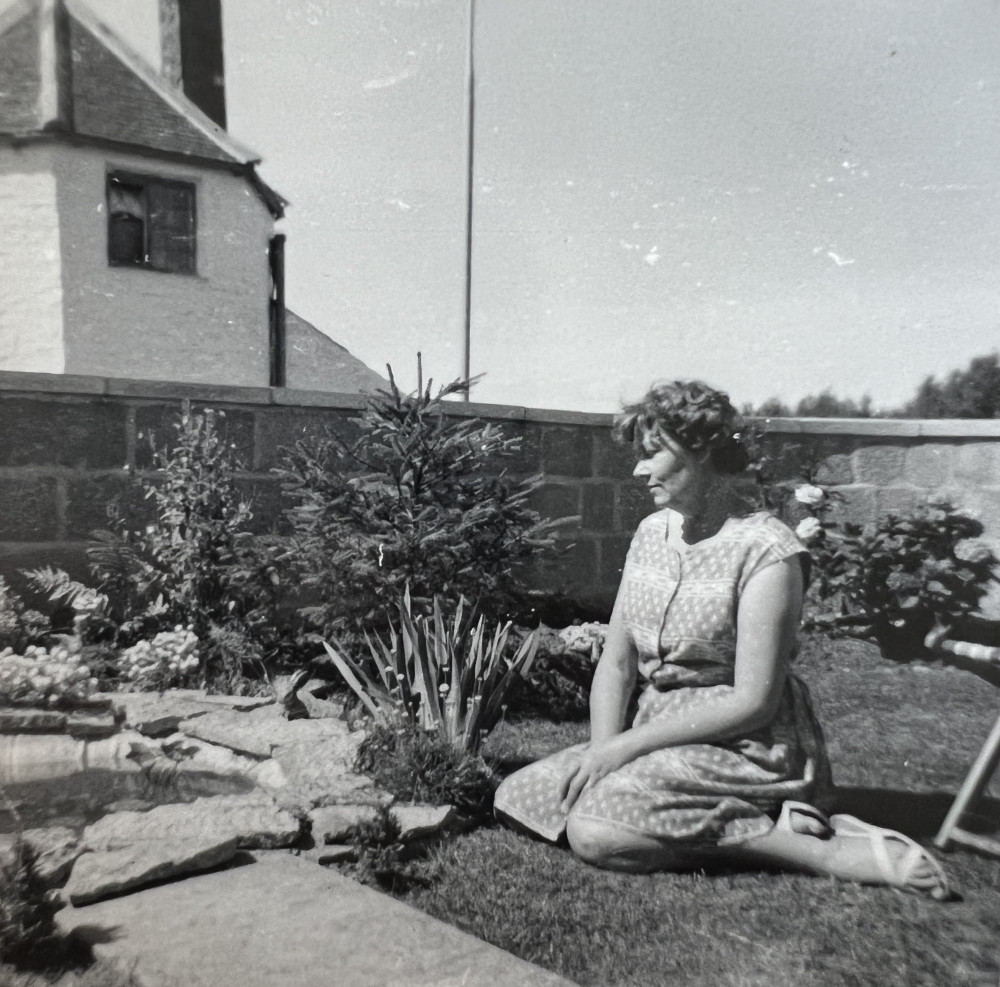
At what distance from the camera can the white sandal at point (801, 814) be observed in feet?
7.99

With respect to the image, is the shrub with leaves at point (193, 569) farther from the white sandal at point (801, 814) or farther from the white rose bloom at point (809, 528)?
the white rose bloom at point (809, 528)

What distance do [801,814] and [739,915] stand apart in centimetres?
39

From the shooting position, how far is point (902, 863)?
2.26m

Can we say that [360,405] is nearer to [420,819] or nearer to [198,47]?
[198,47]

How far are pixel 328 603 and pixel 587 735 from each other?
3.81ft

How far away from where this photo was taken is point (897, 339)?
114 inches

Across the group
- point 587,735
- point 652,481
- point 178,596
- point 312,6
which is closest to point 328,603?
point 178,596

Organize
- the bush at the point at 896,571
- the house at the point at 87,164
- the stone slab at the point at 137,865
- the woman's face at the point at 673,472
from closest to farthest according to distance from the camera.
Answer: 1. the stone slab at the point at 137,865
2. the house at the point at 87,164
3. the woman's face at the point at 673,472
4. the bush at the point at 896,571

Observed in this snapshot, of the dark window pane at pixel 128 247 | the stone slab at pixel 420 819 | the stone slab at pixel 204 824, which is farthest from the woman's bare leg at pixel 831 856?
the dark window pane at pixel 128 247

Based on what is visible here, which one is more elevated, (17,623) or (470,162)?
(470,162)

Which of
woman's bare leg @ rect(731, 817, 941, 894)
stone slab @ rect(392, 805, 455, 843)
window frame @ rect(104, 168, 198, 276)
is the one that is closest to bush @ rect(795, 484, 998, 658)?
woman's bare leg @ rect(731, 817, 941, 894)

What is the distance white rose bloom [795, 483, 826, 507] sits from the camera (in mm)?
4949

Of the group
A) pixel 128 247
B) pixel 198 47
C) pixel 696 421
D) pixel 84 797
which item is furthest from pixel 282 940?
pixel 128 247

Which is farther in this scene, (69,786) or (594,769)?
(594,769)
